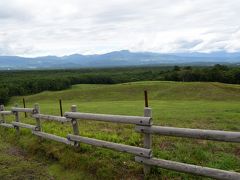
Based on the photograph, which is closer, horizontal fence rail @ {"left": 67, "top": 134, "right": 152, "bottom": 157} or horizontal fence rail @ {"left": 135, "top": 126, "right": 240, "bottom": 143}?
horizontal fence rail @ {"left": 135, "top": 126, "right": 240, "bottom": 143}

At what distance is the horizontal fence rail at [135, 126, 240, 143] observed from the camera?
5.55 m

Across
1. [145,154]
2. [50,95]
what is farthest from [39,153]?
[50,95]

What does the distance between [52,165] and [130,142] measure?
2.35 metres

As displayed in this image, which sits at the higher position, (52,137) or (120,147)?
(120,147)

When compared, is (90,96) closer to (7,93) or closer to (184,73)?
(7,93)

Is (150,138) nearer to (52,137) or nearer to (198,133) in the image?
(198,133)

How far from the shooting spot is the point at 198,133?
603 centimetres

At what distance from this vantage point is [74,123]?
377 inches

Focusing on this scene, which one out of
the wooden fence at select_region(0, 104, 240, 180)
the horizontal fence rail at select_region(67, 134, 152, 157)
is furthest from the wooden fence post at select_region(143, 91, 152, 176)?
the horizontal fence rail at select_region(67, 134, 152, 157)

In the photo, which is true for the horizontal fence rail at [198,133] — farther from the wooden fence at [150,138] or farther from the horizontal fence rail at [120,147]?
the horizontal fence rail at [120,147]

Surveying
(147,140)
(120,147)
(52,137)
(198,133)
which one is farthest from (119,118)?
(52,137)

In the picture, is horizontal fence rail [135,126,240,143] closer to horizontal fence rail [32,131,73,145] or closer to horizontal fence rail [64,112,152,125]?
horizontal fence rail [64,112,152,125]

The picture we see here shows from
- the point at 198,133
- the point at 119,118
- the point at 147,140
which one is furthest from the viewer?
the point at 119,118

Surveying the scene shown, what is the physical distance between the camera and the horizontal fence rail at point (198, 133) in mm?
5555
